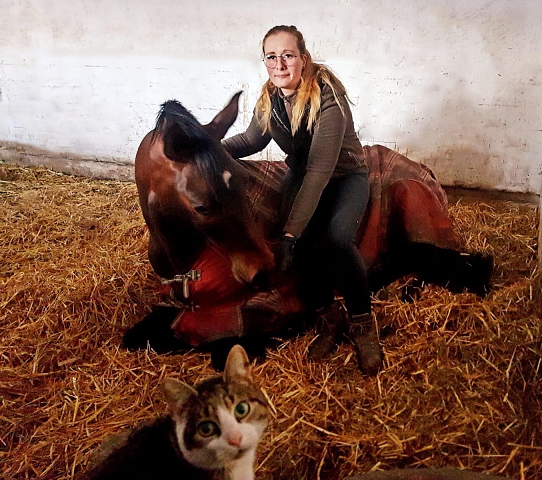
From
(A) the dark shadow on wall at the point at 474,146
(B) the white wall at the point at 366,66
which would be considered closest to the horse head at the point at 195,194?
(B) the white wall at the point at 366,66

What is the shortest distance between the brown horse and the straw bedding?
0.16 m

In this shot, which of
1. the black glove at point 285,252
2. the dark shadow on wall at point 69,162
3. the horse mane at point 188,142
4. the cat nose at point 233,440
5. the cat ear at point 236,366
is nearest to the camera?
the cat nose at point 233,440

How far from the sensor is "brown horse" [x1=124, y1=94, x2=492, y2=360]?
173cm

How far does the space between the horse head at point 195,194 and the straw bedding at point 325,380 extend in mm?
482

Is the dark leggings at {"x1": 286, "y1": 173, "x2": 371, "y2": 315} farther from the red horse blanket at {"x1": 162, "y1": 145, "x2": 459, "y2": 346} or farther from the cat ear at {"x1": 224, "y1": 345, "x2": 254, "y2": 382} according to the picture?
the cat ear at {"x1": 224, "y1": 345, "x2": 254, "y2": 382}

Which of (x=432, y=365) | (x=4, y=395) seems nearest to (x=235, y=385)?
(x=432, y=365)

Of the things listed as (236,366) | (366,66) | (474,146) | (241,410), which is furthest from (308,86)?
(474,146)

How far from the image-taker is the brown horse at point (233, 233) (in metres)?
1.73

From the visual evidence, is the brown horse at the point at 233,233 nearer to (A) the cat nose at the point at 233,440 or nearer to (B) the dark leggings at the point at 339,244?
(B) the dark leggings at the point at 339,244

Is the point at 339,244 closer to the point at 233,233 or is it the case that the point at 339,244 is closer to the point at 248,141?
the point at 233,233

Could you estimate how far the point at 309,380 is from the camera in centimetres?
202

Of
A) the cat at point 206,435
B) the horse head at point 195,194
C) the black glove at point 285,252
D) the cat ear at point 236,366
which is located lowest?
the cat at point 206,435

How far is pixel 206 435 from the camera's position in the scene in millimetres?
1246

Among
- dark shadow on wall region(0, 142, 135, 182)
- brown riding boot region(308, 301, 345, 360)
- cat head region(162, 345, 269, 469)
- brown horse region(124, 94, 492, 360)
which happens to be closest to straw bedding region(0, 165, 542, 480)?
brown riding boot region(308, 301, 345, 360)
